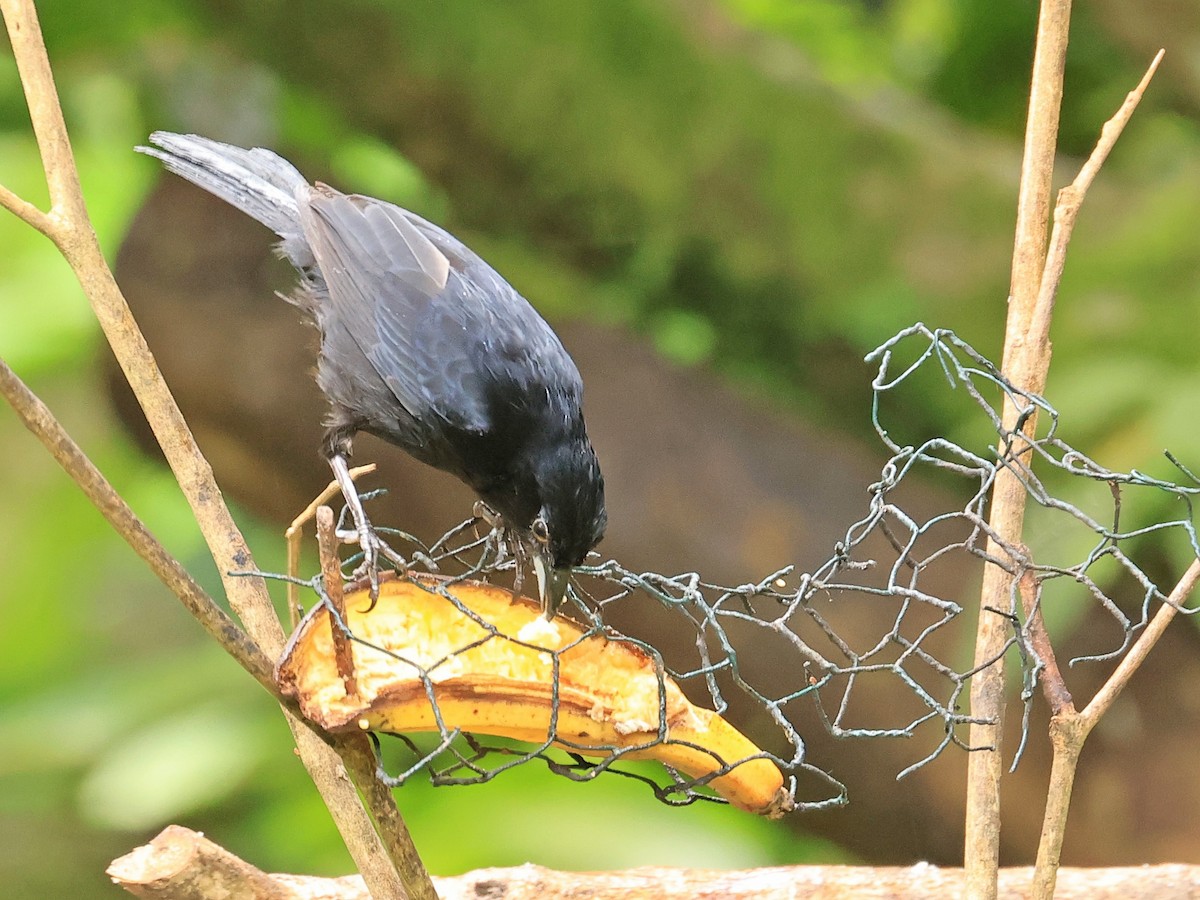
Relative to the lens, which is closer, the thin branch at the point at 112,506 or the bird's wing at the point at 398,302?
the thin branch at the point at 112,506

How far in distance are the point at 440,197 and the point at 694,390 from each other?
3.68ft

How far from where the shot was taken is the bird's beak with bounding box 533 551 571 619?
172cm

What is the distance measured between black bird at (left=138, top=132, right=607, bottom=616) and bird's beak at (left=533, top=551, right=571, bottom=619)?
0.13 feet

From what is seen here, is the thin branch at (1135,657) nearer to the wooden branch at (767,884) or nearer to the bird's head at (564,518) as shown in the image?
the wooden branch at (767,884)

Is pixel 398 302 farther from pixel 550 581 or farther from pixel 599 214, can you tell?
pixel 599 214

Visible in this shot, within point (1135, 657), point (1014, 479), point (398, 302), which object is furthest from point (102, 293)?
point (1135, 657)

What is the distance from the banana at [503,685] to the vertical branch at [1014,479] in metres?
0.28

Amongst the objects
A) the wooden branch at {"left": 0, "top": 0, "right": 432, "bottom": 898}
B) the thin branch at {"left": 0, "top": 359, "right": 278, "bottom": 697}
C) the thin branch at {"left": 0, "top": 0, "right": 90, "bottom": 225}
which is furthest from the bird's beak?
the thin branch at {"left": 0, "top": 0, "right": 90, "bottom": 225}

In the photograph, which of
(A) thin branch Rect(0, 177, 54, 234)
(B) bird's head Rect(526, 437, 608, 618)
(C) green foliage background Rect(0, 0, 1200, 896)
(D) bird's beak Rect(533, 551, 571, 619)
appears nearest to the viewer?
(A) thin branch Rect(0, 177, 54, 234)

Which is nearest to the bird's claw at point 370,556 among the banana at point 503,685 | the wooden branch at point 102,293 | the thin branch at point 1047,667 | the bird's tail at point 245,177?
the banana at point 503,685

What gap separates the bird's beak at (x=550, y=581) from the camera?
1725 mm

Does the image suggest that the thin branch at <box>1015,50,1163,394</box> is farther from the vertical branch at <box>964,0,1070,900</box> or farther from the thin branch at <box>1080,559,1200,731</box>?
the thin branch at <box>1080,559,1200,731</box>

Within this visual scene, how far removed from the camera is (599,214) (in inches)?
167

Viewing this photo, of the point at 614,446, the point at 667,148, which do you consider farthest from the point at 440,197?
the point at 614,446
